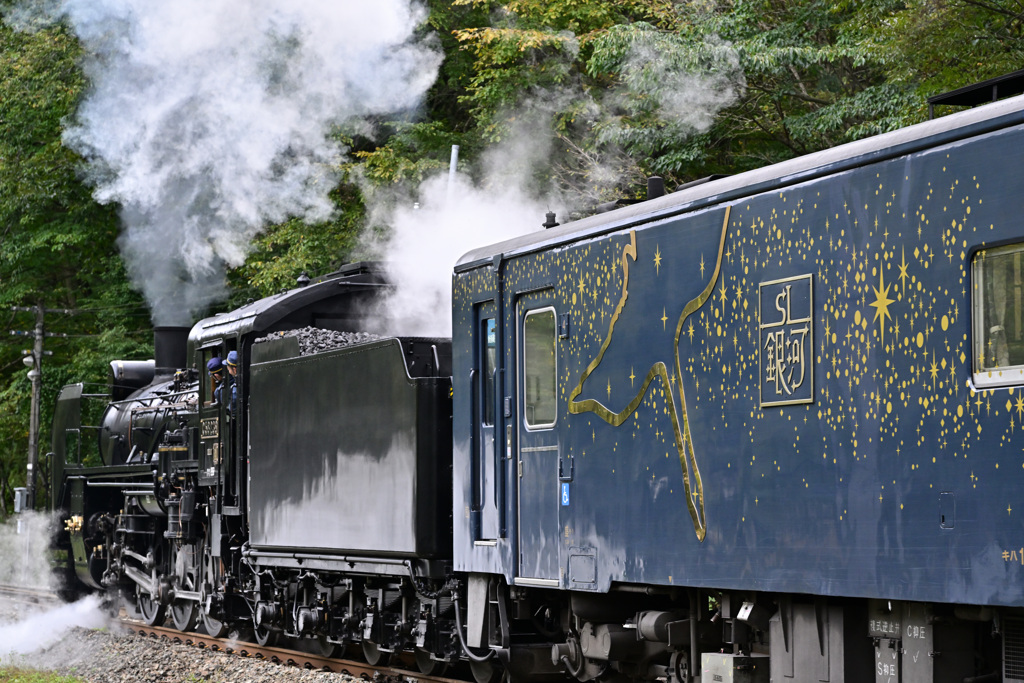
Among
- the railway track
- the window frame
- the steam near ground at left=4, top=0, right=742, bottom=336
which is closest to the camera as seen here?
the window frame

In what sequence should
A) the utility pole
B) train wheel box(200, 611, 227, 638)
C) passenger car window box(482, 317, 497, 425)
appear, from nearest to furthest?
passenger car window box(482, 317, 497, 425) < train wheel box(200, 611, 227, 638) < the utility pole

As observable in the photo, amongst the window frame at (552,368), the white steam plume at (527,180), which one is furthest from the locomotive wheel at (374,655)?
the window frame at (552,368)

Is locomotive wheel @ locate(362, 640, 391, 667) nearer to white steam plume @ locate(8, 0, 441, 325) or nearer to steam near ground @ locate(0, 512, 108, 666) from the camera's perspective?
steam near ground @ locate(0, 512, 108, 666)

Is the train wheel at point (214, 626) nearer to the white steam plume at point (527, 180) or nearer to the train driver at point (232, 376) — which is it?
the train driver at point (232, 376)

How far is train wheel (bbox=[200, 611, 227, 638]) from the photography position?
46.9 feet

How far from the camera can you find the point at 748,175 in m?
6.66

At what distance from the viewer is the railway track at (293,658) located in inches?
424

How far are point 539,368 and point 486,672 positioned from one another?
2731 mm

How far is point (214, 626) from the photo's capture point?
14531 millimetres

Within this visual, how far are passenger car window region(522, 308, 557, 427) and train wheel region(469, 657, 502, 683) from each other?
231 centimetres

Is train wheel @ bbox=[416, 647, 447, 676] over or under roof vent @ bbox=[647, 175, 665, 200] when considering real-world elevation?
under

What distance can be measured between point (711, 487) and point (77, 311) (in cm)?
2586

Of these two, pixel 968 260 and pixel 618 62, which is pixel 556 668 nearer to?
pixel 968 260

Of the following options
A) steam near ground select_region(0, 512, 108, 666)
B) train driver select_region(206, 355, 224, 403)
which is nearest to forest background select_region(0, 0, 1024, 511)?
steam near ground select_region(0, 512, 108, 666)
